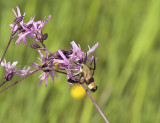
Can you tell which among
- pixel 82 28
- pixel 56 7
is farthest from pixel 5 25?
pixel 82 28

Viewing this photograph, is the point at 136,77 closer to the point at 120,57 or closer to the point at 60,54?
the point at 120,57

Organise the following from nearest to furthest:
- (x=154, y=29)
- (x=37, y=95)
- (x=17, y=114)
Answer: (x=17, y=114) → (x=37, y=95) → (x=154, y=29)

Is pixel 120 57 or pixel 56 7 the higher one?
pixel 56 7

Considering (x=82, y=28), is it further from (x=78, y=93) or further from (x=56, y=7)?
(x=78, y=93)

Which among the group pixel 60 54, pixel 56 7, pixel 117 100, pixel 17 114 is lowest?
pixel 117 100

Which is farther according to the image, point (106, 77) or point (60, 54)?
point (106, 77)

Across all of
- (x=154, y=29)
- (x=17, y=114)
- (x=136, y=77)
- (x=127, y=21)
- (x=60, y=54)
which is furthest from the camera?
(x=127, y=21)

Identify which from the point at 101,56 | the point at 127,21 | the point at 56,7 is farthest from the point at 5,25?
the point at 127,21
